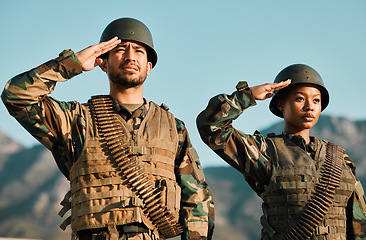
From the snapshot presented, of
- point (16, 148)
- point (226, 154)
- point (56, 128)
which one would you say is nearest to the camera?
point (56, 128)

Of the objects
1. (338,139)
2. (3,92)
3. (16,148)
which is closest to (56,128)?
(3,92)

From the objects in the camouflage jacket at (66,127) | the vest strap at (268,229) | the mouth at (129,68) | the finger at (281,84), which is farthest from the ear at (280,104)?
the mouth at (129,68)

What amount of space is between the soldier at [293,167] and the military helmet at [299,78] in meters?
0.03

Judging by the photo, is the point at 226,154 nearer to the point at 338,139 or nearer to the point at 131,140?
the point at 131,140

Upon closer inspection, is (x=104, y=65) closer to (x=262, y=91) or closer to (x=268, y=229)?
(x=262, y=91)

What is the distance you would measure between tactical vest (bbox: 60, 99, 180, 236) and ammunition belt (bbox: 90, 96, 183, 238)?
0.06 meters

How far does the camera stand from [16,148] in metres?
189

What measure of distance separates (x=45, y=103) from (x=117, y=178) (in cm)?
128

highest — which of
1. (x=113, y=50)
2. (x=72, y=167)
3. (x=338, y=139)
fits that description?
(x=338, y=139)

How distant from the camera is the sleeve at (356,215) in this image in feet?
27.7

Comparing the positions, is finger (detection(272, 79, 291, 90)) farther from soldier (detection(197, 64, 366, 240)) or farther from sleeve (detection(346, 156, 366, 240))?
sleeve (detection(346, 156, 366, 240))

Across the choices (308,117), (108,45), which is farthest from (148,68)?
(308,117)

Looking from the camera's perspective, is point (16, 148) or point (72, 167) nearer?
point (72, 167)

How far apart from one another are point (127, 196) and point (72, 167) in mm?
836
